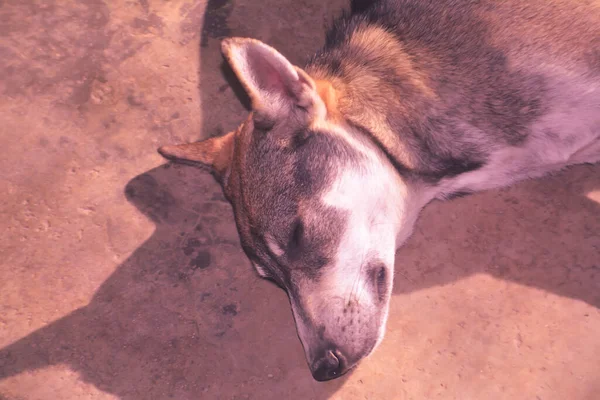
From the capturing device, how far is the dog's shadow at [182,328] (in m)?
3.32

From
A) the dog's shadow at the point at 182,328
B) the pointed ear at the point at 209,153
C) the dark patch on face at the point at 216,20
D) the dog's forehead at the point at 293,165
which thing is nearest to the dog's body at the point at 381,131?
the dog's forehead at the point at 293,165

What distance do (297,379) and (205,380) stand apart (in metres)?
0.68

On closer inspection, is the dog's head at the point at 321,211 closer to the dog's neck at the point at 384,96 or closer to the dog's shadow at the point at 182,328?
the dog's neck at the point at 384,96

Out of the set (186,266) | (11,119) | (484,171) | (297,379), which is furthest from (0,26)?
(484,171)

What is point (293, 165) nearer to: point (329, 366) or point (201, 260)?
point (329, 366)

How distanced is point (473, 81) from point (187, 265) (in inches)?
97.1

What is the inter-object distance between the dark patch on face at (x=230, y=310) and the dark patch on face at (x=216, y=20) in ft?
7.80

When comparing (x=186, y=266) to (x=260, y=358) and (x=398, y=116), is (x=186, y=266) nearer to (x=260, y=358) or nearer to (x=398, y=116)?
(x=260, y=358)

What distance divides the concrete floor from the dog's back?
983mm

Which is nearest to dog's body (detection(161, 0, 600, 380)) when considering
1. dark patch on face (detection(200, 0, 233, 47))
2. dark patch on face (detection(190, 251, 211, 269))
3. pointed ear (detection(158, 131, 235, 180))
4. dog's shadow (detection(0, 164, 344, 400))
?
pointed ear (detection(158, 131, 235, 180))

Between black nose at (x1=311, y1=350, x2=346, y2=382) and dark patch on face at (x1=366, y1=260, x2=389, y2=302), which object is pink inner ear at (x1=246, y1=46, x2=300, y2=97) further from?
black nose at (x1=311, y1=350, x2=346, y2=382)

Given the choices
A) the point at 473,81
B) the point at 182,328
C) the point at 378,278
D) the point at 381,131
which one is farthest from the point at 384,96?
the point at 182,328

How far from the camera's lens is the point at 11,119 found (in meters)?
3.93

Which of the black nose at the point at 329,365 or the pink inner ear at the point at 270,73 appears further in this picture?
the black nose at the point at 329,365
